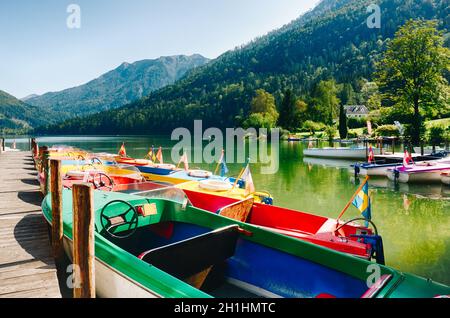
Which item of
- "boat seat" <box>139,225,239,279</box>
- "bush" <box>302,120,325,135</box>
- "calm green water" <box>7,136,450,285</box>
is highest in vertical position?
"bush" <box>302,120,325,135</box>

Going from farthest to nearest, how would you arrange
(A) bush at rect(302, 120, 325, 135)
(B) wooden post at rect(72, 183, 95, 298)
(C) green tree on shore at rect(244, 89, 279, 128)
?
(C) green tree on shore at rect(244, 89, 279, 128) → (A) bush at rect(302, 120, 325, 135) → (B) wooden post at rect(72, 183, 95, 298)

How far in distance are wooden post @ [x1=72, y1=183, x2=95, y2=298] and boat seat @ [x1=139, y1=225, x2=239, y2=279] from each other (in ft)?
2.57

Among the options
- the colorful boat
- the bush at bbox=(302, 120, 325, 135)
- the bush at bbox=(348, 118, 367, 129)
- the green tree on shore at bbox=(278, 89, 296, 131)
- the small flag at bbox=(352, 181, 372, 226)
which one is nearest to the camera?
the colorful boat

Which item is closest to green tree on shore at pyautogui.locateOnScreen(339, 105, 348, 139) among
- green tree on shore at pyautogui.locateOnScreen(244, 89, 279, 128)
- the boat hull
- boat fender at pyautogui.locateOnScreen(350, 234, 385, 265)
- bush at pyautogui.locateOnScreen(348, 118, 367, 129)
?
bush at pyautogui.locateOnScreen(348, 118, 367, 129)

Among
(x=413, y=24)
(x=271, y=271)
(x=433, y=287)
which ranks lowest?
(x=271, y=271)

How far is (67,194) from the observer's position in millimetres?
8391

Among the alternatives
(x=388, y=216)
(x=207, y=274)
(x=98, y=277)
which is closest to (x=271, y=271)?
(x=207, y=274)

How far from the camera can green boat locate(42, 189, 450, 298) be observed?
4.36 metres

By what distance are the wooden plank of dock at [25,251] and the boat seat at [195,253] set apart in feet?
5.55

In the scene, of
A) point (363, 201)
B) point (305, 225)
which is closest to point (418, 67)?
point (363, 201)

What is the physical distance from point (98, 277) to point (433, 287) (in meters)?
4.88

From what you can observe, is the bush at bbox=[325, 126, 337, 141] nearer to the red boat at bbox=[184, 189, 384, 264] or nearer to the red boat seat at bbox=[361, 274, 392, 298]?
the red boat at bbox=[184, 189, 384, 264]

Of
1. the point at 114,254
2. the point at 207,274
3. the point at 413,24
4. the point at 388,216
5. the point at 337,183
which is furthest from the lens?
the point at 413,24
